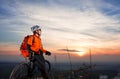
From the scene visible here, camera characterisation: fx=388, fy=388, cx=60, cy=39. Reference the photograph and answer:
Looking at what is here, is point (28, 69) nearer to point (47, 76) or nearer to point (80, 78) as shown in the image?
point (47, 76)

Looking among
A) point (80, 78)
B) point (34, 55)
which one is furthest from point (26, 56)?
point (80, 78)

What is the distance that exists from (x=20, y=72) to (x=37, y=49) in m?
1.09

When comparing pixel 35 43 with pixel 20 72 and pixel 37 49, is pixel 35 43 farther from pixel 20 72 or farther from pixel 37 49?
pixel 20 72

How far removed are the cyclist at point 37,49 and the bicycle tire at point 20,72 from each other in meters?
0.42

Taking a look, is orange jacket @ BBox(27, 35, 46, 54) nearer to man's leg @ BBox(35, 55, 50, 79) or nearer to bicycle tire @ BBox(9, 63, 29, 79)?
man's leg @ BBox(35, 55, 50, 79)

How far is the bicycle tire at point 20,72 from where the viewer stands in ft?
47.9

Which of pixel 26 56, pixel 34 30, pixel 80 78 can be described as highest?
pixel 34 30

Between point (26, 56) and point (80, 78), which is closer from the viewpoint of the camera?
point (26, 56)

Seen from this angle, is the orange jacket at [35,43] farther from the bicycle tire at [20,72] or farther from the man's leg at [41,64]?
the bicycle tire at [20,72]

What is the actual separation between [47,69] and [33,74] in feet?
2.26

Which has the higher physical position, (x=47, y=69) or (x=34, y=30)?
(x=34, y=30)

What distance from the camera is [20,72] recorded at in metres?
14.7

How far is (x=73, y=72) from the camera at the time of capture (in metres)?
22.2

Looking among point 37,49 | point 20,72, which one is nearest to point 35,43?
point 37,49
